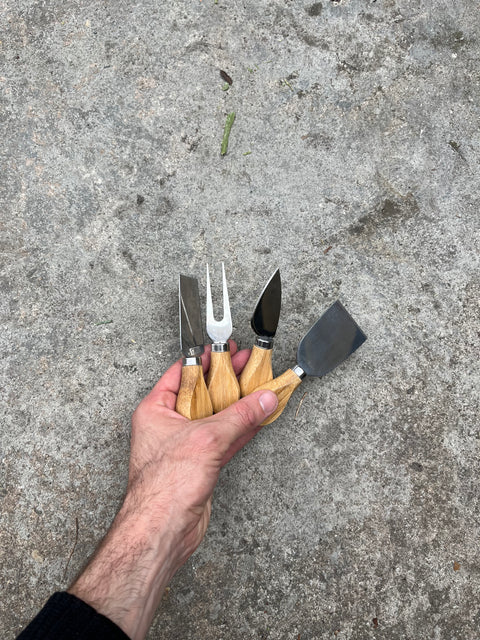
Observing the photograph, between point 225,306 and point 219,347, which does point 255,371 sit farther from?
point 225,306

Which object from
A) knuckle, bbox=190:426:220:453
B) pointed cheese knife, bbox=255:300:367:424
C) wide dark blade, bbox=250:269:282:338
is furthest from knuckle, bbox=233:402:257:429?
wide dark blade, bbox=250:269:282:338

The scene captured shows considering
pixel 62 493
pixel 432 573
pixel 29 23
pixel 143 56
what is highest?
pixel 29 23

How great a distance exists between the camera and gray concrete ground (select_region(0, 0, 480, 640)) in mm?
2000

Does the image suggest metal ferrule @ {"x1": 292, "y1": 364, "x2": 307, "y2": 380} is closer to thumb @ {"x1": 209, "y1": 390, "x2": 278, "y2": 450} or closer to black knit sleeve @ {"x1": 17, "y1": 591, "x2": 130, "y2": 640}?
thumb @ {"x1": 209, "y1": 390, "x2": 278, "y2": 450}

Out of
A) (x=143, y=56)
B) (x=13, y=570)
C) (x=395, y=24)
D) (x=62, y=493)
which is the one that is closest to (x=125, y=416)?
(x=62, y=493)

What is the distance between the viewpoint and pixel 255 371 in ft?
6.33

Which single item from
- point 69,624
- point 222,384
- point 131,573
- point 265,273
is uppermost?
point 265,273

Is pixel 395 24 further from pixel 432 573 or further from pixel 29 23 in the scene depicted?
pixel 432 573

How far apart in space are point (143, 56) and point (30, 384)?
168cm

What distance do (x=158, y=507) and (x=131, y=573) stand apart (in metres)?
0.23

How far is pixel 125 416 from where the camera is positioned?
209 cm

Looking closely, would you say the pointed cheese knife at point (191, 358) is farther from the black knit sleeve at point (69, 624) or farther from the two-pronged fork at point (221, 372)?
the black knit sleeve at point (69, 624)

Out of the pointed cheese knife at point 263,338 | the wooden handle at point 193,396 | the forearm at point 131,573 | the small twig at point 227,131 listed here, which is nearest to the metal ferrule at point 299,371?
the pointed cheese knife at point 263,338

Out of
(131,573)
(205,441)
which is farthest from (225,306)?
(131,573)
